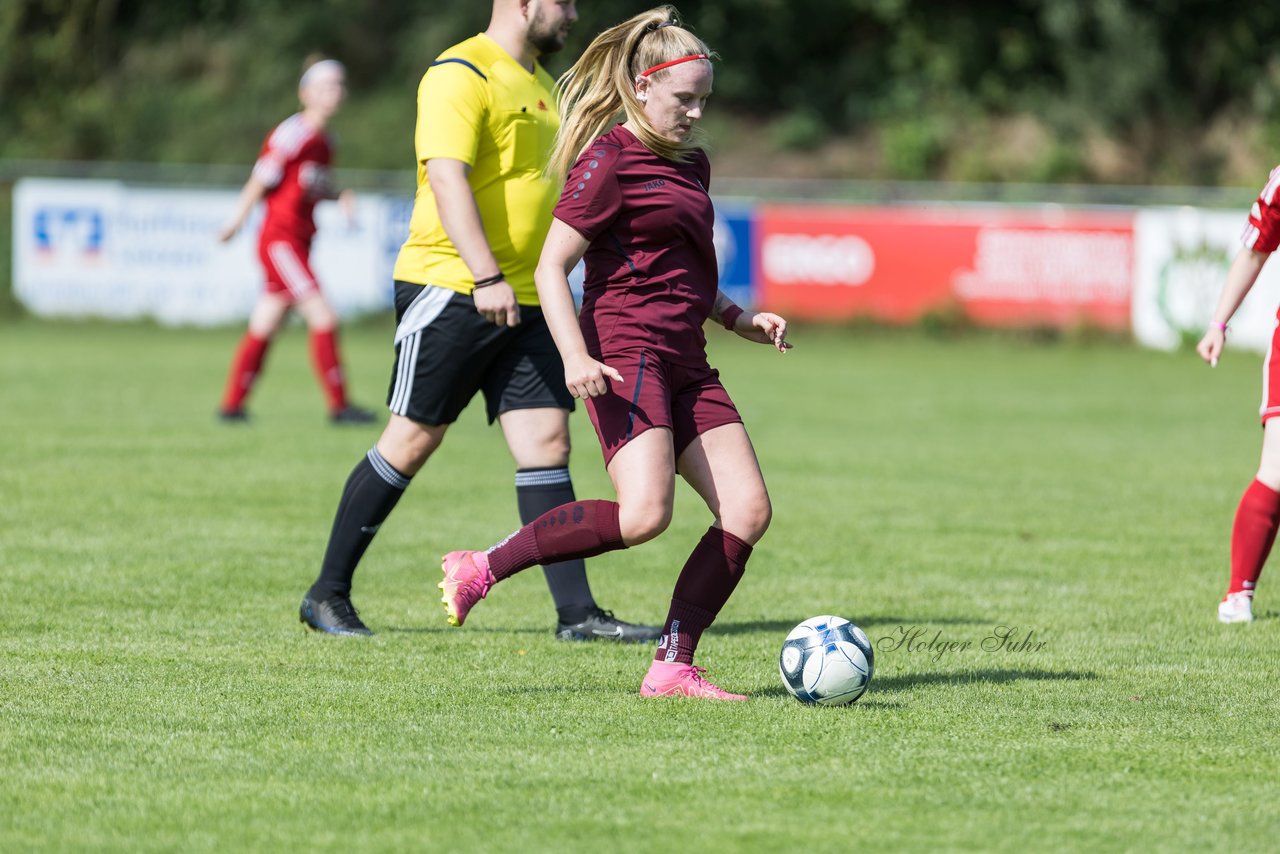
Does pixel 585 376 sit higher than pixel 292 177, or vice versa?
pixel 292 177

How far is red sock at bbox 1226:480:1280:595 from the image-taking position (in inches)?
265

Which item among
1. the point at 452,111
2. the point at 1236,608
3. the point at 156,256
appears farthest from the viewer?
the point at 156,256

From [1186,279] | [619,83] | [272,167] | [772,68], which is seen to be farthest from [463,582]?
[772,68]

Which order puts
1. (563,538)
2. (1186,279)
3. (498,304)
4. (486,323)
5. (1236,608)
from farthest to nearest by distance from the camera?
(1186,279) < (1236,608) < (486,323) < (498,304) < (563,538)

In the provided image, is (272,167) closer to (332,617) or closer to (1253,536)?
(332,617)

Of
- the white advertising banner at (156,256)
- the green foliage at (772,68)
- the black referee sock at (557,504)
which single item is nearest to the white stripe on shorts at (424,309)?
the black referee sock at (557,504)

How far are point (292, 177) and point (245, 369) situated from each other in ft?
4.41

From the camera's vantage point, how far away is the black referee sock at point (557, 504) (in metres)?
6.27

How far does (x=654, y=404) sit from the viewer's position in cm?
508

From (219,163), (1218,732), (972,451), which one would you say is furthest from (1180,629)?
(219,163)

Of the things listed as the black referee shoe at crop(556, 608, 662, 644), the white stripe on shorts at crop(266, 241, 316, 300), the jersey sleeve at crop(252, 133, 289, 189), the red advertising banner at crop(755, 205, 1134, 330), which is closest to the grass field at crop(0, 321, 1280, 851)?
the black referee shoe at crop(556, 608, 662, 644)

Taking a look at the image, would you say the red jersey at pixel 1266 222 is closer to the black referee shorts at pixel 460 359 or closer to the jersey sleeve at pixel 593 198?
the black referee shorts at pixel 460 359

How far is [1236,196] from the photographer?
2136cm

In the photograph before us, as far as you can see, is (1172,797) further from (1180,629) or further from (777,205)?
(777,205)
